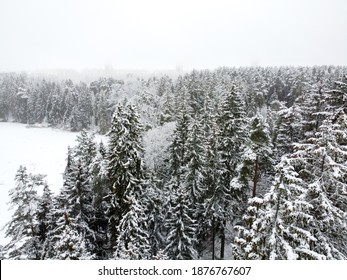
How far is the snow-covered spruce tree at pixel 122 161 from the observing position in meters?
18.1

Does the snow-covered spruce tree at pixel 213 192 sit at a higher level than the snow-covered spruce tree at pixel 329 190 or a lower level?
lower

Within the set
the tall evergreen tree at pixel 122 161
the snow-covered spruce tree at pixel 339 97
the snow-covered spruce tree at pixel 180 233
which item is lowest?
the snow-covered spruce tree at pixel 180 233

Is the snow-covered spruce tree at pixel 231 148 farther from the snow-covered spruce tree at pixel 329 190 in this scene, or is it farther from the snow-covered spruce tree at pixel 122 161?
the snow-covered spruce tree at pixel 329 190

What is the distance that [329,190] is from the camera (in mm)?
9758

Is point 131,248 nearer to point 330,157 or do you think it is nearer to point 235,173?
point 330,157

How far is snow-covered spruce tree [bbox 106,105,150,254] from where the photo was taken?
18109 millimetres

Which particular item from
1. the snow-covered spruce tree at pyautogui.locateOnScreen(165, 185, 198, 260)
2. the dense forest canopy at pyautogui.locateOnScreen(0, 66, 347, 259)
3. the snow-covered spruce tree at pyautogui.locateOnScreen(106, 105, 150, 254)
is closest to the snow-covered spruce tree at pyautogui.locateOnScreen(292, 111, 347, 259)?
the dense forest canopy at pyautogui.locateOnScreen(0, 66, 347, 259)

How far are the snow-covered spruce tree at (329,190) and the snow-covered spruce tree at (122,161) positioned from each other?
12.0 meters

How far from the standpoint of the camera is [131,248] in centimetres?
1152

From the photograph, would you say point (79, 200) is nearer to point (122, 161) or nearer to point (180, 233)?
point (122, 161)

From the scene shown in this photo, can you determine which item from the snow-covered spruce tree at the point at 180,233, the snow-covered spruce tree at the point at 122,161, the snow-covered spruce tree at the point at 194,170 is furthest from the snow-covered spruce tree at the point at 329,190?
the snow-covered spruce tree at the point at 194,170

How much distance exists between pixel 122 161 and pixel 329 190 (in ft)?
43.2

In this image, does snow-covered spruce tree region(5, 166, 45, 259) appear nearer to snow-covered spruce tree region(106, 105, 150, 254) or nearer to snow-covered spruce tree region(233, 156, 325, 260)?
snow-covered spruce tree region(106, 105, 150, 254)

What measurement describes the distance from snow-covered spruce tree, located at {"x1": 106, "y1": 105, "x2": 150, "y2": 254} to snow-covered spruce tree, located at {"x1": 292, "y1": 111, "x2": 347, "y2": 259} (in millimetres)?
12017
